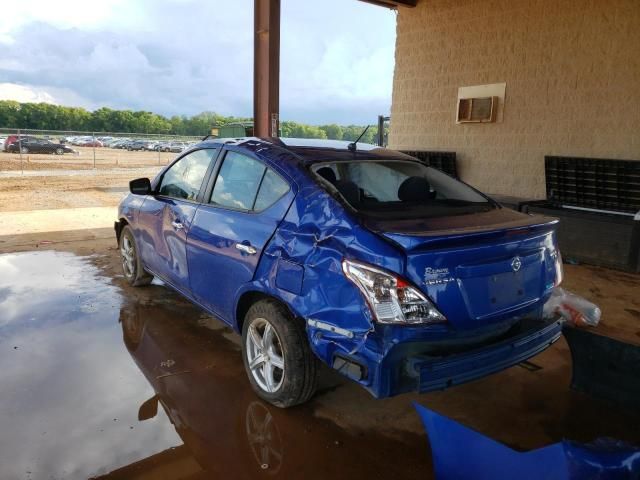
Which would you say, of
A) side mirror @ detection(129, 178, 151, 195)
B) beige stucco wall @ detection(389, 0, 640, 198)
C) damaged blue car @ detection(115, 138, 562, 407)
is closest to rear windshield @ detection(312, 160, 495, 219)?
damaged blue car @ detection(115, 138, 562, 407)

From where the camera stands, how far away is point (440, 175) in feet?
11.6

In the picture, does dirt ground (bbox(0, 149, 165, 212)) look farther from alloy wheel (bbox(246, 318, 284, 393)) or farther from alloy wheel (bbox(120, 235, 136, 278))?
alloy wheel (bbox(246, 318, 284, 393))

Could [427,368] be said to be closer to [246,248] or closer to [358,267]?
[358,267]

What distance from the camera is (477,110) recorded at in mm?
9719

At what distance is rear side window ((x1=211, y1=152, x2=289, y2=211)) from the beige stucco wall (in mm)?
6900

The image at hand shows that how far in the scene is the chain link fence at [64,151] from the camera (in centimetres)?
2000

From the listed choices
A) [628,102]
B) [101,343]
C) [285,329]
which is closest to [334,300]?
[285,329]

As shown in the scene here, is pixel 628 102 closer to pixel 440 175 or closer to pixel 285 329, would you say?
pixel 440 175

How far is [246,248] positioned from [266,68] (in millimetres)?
5402

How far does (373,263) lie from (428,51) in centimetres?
973

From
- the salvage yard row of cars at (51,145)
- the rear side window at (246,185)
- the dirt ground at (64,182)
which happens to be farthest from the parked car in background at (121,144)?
the rear side window at (246,185)

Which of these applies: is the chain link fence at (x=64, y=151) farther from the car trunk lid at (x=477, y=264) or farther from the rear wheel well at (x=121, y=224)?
the car trunk lid at (x=477, y=264)

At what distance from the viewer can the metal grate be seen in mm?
7239

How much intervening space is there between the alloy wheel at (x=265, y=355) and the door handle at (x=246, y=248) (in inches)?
16.2
